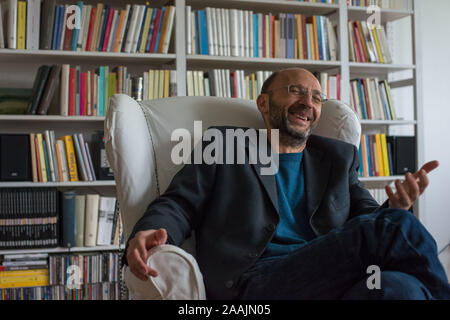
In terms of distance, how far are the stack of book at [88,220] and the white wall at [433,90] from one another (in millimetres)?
1966

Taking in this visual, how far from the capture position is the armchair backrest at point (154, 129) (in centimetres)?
162

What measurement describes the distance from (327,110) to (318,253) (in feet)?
2.70

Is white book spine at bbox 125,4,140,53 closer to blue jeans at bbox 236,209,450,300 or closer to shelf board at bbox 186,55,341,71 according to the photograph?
shelf board at bbox 186,55,341,71

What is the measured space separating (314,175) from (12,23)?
1756mm

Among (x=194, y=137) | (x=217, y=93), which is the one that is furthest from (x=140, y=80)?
(x=194, y=137)

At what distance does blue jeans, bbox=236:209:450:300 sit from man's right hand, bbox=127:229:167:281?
0.98ft

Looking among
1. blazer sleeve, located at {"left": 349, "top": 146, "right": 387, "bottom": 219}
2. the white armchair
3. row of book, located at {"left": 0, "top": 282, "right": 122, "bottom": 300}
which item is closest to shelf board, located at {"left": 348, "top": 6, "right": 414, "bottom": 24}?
the white armchair

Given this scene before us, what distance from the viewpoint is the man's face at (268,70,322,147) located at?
1.81m

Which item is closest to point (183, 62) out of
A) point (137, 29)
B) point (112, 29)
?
point (137, 29)

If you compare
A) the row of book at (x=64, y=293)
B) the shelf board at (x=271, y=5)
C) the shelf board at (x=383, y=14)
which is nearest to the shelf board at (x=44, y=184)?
the row of book at (x=64, y=293)

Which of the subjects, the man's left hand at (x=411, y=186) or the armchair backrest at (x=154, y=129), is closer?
the man's left hand at (x=411, y=186)

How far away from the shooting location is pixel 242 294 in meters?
1.41

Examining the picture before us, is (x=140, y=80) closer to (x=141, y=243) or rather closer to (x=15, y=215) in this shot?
(x=15, y=215)

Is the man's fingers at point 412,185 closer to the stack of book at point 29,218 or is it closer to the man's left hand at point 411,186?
the man's left hand at point 411,186
